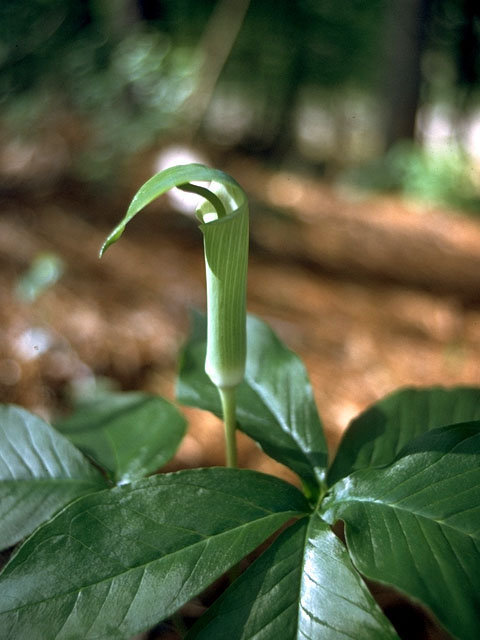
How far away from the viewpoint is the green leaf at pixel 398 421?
0.55 m

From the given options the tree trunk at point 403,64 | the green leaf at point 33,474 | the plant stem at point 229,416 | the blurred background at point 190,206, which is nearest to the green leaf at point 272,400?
the plant stem at point 229,416

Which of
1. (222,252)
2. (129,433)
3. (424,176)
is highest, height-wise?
(222,252)

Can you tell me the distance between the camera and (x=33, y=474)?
563 mm

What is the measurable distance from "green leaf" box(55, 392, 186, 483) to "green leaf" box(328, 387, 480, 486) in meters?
0.19

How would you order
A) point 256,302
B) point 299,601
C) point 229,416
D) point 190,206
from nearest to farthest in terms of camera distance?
point 299,601
point 229,416
point 256,302
point 190,206

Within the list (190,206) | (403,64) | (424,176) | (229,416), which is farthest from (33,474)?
(403,64)

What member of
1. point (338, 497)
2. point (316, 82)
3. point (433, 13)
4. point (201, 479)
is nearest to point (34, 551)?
point (201, 479)

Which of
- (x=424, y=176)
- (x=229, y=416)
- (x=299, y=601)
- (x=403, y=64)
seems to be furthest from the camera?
(x=403, y=64)

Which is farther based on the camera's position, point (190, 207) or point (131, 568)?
point (190, 207)

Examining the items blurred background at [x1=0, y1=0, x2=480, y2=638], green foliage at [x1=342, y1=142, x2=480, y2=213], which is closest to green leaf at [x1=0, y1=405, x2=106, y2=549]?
blurred background at [x1=0, y1=0, x2=480, y2=638]

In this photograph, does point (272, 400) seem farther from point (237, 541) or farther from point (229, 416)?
point (237, 541)

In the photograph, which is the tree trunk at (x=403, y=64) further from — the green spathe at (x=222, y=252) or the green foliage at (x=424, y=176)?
the green spathe at (x=222, y=252)

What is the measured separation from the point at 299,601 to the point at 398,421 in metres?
0.23

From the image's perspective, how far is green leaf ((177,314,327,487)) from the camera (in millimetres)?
552
